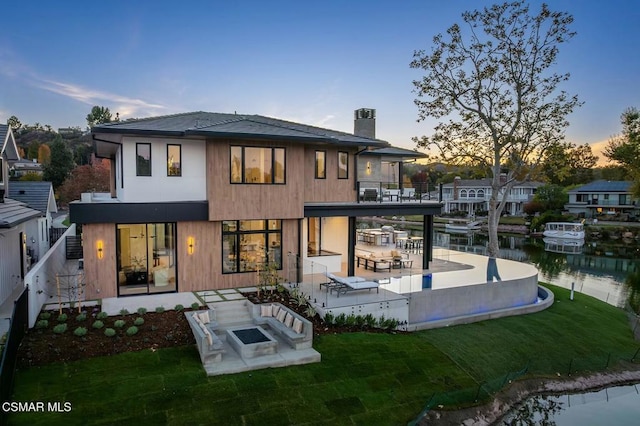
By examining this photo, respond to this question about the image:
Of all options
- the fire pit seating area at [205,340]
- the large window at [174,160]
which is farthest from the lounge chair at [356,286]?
the large window at [174,160]

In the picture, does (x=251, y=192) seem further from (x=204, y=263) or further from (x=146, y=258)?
(x=146, y=258)

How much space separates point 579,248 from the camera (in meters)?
41.6

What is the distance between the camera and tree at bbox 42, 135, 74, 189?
54.2m

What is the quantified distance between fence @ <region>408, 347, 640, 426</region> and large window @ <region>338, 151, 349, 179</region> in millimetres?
9555

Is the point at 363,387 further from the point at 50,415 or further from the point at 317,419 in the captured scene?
the point at 50,415

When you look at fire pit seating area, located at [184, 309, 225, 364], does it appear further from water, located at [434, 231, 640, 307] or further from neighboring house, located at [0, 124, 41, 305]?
water, located at [434, 231, 640, 307]

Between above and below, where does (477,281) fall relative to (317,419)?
above

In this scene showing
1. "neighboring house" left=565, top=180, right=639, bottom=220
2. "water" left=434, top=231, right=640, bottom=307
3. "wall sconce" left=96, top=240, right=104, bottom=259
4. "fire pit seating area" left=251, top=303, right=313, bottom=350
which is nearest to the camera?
"fire pit seating area" left=251, top=303, right=313, bottom=350

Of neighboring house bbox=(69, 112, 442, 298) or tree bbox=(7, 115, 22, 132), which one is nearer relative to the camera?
neighboring house bbox=(69, 112, 442, 298)

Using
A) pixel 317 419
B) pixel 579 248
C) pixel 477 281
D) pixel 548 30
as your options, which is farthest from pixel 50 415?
pixel 579 248

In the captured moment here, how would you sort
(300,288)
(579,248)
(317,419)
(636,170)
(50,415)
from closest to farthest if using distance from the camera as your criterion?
(50,415), (317,419), (300,288), (579,248), (636,170)

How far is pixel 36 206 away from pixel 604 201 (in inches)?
2775

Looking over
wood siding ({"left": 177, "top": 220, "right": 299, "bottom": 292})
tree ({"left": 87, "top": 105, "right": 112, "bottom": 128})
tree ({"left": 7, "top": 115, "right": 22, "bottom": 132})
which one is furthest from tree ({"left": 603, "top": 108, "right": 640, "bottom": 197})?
tree ({"left": 7, "top": 115, "right": 22, "bottom": 132})

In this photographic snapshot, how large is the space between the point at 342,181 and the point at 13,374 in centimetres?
1259
